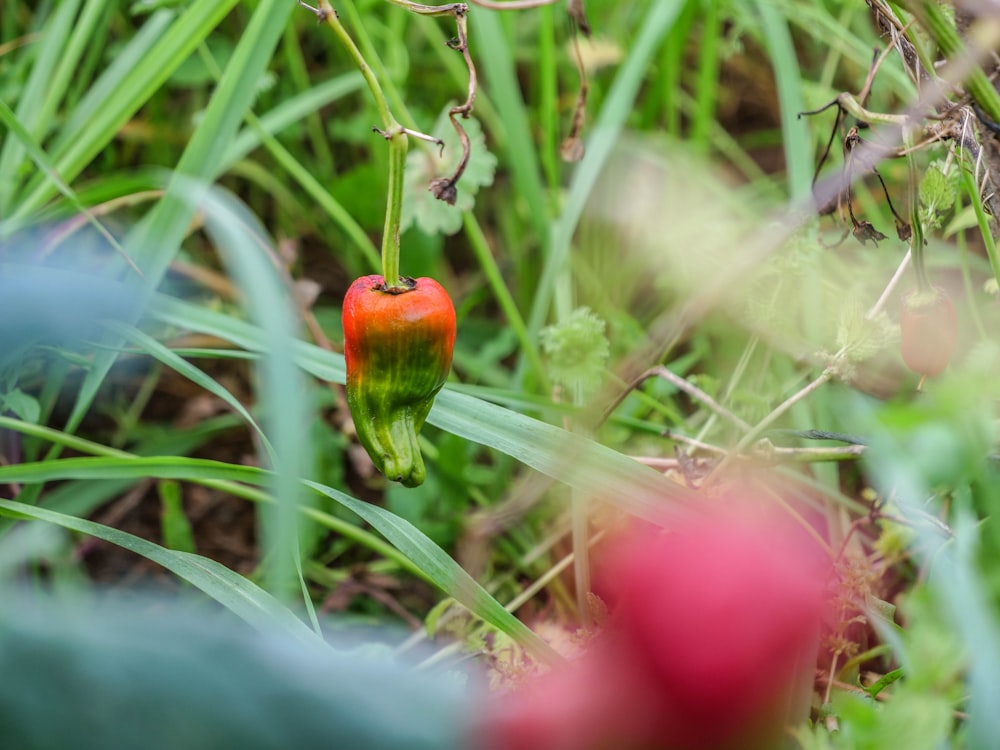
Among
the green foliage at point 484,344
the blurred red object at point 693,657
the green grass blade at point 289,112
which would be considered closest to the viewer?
the blurred red object at point 693,657

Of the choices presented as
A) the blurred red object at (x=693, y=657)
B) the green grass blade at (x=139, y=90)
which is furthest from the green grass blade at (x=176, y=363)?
the blurred red object at (x=693, y=657)

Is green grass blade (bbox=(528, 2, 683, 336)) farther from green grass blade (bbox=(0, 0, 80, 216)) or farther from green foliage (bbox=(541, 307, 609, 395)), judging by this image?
green grass blade (bbox=(0, 0, 80, 216))

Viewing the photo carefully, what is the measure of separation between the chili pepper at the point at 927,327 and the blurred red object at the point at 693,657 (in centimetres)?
43

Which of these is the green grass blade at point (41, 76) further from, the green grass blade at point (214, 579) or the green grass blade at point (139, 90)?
the green grass blade at point (214, 579)

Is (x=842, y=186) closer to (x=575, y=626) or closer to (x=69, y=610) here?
(x=575, y=626)

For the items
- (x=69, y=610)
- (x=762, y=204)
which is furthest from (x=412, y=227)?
Result: (x=69, y=610)

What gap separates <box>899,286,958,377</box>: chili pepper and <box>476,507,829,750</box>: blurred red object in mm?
435

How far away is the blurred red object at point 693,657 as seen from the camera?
35 centimetres

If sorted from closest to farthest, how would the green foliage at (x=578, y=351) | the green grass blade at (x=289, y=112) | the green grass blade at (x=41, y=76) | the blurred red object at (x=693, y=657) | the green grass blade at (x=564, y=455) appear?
the blurred red object at (x=693, y=657) → the green grass blade at (x=564, y=455) → the green foliage at (x=578, y=351) → the green grass blade at (x=41, y=76) → the green grass blade at (x=289, y=112)

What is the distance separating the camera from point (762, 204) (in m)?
1.43

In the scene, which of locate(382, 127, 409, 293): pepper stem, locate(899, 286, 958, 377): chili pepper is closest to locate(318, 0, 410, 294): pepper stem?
locate(382, 127, 409, 293): pepper stem

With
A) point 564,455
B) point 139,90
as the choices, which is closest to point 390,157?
point 564,455

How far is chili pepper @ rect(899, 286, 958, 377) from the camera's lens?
757mm

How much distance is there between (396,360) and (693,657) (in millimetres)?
334
